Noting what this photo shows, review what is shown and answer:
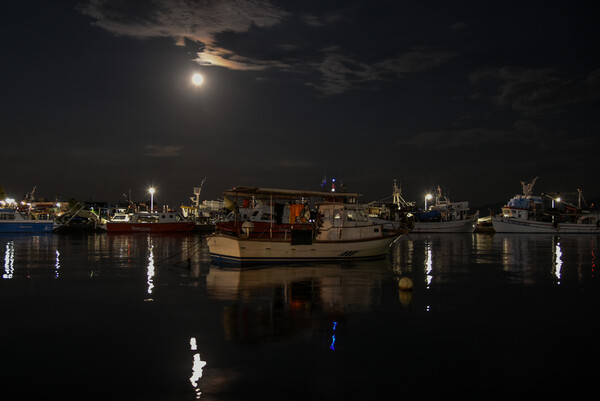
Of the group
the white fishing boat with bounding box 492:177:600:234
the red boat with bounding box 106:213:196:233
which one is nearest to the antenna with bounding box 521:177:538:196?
the white fishing boat with bounding box 492:177:600:234

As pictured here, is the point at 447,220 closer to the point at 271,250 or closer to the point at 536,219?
the point at 536,219

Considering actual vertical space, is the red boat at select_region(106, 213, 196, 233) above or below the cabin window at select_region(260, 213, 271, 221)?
below

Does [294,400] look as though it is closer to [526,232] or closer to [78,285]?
[78,285]

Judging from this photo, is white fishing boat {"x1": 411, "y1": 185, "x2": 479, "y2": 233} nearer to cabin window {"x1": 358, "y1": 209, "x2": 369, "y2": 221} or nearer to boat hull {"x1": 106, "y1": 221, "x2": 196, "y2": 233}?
boat hull {"x1": 106, "y1": 221, "x2": 196, "y2": 233}

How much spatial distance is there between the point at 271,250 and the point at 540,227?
6331 centimetres

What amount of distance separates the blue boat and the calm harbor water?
179 ft

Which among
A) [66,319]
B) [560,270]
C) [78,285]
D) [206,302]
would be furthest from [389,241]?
[66,319]

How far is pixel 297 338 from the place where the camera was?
888 centimetres

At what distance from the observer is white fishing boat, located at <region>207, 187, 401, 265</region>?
67.2 ft

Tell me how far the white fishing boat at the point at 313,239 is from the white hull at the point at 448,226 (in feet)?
167

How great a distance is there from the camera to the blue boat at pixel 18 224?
61.9 m

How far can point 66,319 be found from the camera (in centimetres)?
1073

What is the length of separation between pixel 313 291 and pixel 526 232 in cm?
6643

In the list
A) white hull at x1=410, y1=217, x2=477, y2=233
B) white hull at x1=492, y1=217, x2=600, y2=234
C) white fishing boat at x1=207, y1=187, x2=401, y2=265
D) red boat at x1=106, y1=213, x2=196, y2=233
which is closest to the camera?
white fishing boat at x1=207, y1=187, x2=401, y2=265
